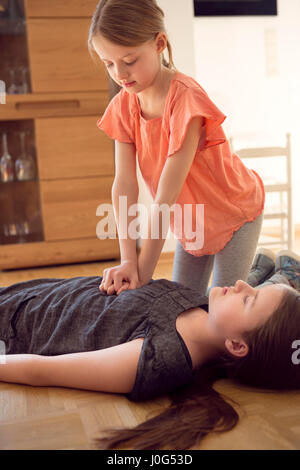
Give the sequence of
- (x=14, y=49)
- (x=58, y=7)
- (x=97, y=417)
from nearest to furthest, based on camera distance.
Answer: (x=97, y=417) < (x=58, y=7) < (x=14, y=49)

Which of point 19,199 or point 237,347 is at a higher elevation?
point 19,199

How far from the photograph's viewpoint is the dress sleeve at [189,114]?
1.21 metres

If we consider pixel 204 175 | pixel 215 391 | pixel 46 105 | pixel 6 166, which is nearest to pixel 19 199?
pixel 6 166

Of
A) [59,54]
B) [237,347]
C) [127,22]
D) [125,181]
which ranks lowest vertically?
[237,347]

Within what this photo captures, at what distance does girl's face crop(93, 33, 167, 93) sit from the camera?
115 centimetres

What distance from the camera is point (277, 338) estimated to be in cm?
104

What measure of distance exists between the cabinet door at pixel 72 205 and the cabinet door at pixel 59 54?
0.54 metres

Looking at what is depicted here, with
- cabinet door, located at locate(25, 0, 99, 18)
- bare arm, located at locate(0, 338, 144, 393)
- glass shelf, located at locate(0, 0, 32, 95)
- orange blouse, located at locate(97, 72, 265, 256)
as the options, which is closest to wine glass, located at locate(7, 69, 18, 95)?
glass shelf, located at locate(0, 0, 32, 95)

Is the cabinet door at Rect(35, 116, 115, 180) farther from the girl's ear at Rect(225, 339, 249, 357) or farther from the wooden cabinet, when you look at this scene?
the girl's ear at Rect(225, 339, 249, 357)

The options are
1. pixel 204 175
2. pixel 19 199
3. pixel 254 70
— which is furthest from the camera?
pixel 254 70

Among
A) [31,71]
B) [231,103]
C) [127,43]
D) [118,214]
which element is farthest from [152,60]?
[231,103]

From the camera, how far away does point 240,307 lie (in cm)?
109

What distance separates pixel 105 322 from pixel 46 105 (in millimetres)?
1910

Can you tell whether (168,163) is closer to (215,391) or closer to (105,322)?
(105,322)
